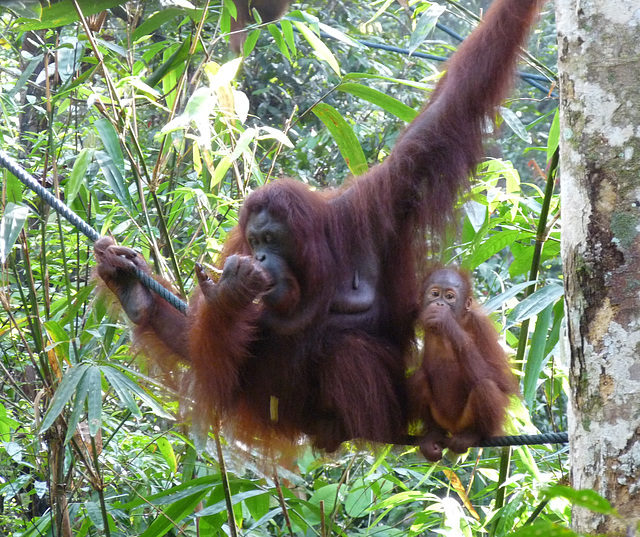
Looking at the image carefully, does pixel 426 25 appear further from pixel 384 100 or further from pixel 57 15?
pixel 57 15

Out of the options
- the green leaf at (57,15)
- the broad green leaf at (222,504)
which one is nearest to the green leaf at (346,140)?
the green leaf at (57,15)

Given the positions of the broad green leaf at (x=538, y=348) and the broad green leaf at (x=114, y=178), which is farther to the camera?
the broad green leaf at (x=114, y=178)

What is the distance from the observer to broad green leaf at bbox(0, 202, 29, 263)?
237 cm

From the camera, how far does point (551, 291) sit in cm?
217

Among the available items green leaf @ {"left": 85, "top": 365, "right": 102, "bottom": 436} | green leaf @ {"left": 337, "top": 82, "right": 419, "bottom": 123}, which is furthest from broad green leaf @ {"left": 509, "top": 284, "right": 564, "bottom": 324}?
green leaf @ {"left": 85, "top": 365, "right": 102, "bottom": 436}

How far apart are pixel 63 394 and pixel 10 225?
0.60m

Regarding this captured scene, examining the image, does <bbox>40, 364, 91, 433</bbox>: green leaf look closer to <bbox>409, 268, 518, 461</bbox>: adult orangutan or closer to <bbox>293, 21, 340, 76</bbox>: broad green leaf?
<bbox>409, 268, 518, 461</bbox>: adult orangutan

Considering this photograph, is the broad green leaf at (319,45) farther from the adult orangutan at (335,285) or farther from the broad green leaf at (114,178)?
the broad green leaf at (114,178)

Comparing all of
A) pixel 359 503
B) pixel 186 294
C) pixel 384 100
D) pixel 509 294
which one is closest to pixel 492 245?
pixel 509 294

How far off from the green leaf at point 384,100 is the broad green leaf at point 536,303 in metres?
0.86

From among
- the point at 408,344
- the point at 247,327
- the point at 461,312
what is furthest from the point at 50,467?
the point at 461,312

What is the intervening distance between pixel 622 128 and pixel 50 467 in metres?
2.49

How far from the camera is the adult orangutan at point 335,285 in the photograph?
231cm

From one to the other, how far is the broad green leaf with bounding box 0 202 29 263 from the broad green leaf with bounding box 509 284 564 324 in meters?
1.57
